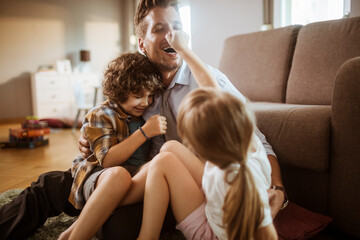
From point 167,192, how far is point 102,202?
205 mm

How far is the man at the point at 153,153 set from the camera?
3.71ft

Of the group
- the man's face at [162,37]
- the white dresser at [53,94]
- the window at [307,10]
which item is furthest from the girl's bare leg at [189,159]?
the white dresser at [53,94]

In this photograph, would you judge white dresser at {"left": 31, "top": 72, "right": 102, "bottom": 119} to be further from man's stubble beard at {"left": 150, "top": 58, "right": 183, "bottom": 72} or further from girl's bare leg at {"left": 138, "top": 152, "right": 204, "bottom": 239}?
girl's bare leg at {"left": 138, "top": 152, "right": 204, "bottom": 239}

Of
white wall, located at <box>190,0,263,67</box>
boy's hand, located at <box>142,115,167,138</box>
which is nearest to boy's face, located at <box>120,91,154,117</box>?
boy's hand, located at <box>142,115,167,138</box>

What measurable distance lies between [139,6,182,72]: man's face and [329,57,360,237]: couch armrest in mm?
642

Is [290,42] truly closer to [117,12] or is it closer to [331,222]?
[331,222]

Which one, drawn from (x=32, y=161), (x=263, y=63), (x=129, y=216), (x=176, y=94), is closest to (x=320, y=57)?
(x=263, y=63)

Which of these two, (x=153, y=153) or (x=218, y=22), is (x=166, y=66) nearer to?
(x=153, y=153)

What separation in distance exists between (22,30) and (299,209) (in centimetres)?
536

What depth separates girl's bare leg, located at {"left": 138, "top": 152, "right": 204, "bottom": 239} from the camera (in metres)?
0.92

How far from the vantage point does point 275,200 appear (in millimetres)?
1006

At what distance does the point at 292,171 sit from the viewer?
1.26m

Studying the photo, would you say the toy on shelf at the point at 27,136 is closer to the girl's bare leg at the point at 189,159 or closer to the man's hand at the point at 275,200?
the girl's bare leg at the point at 189,159

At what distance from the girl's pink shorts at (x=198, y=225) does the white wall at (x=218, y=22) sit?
278cm
